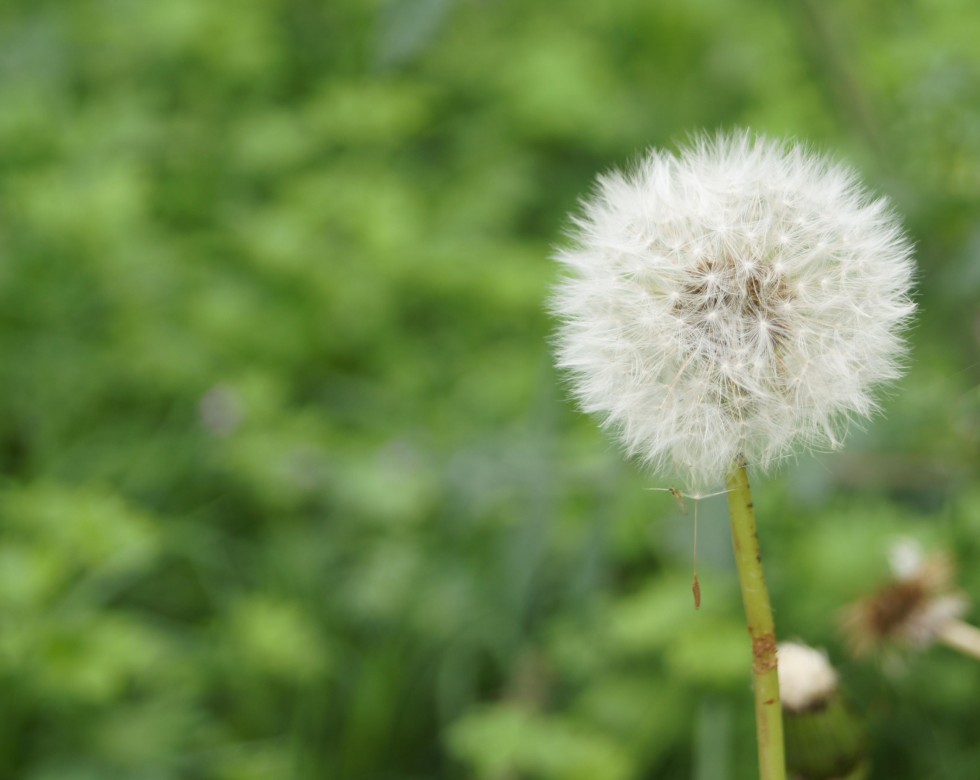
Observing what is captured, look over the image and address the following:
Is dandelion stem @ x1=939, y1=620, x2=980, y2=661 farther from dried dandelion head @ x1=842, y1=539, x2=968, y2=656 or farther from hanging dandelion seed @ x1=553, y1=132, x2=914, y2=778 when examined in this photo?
hanging dandelion seed @ x1=553, y1=132, x2=914, y2=778

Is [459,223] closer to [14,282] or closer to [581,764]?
[14,282]

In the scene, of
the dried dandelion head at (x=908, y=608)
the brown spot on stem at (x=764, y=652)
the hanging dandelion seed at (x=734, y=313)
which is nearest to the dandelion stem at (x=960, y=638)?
the dried dandelion head at (x=908, y=608)

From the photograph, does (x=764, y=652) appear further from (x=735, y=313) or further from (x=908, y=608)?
(x=908, y=608)

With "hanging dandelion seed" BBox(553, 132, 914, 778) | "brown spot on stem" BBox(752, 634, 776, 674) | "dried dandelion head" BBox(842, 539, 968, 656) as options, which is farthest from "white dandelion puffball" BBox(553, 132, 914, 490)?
"dried dandelion head" BBox(842, 539, 968, 656)

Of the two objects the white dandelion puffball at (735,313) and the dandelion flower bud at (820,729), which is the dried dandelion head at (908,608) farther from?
the white dandelion puffball at (735,313)

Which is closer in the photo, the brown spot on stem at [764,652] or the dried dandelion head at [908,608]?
the brown spot on stem at [764,652]

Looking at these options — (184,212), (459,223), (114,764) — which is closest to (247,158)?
(184,212)

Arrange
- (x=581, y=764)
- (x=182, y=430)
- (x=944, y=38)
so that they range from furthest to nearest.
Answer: (x=182, y=430)
(x=944, y=38)
(x=581, y=764)
